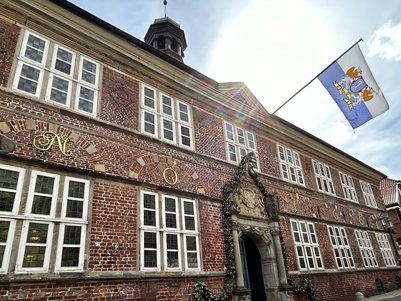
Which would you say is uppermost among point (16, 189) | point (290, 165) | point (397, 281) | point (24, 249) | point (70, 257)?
point (290, 165)

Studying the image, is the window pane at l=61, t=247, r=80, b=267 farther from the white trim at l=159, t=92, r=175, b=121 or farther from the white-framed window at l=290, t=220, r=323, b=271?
the white-framed window at l=290, t=220, r=323, b=271

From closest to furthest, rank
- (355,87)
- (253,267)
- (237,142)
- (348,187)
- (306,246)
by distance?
(355,87) < (253,267) < (237,142) < (306,246) < (348,187)

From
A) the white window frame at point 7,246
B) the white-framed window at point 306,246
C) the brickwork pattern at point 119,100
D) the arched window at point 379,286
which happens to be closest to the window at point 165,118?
the brickwork pattern at point 119,100

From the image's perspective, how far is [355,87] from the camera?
10320mm

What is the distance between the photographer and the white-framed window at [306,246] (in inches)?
500

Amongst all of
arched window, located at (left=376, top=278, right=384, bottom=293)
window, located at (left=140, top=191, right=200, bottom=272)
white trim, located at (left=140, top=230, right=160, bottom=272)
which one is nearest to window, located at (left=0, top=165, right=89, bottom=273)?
white trim, located at (left=140, top=230, right=160, bottom=272)

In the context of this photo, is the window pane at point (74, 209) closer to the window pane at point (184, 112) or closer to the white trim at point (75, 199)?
the white trim at point (75, 199)

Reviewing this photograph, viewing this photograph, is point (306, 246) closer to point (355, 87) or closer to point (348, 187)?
point (355, 87)

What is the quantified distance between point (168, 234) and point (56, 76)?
5.43m

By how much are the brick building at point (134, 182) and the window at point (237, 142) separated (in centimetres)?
7

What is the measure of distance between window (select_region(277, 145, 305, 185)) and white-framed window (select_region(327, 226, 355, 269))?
3.07 m

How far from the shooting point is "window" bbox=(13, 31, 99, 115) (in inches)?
297

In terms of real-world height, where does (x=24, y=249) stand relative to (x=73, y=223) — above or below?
below

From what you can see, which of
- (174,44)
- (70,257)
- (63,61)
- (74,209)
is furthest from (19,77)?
(174,44)
